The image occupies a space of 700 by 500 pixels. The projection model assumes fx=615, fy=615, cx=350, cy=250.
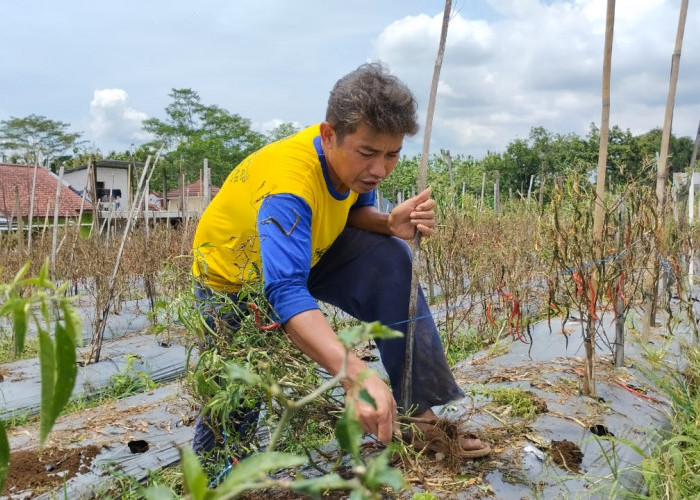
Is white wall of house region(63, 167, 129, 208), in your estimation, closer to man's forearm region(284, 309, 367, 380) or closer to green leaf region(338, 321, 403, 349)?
man's forearm region(284, 309, 367, 380)

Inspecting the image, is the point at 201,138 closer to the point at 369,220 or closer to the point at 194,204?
the point at 194,204

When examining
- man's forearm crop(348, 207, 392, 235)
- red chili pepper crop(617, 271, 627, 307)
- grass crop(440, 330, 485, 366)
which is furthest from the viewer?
grass crop(440, 330, 485, 366)

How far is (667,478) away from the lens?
2115mm

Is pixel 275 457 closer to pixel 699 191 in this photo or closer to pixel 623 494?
pixel 623 494

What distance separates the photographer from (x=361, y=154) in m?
1.79

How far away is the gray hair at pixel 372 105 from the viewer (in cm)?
171

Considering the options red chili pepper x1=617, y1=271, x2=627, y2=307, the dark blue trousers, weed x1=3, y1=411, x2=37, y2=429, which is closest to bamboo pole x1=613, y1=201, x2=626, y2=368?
red chili pepper x1=617, y1=271, x2=627, y2=307

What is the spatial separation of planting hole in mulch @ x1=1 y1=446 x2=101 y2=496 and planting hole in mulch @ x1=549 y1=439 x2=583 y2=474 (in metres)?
1.90

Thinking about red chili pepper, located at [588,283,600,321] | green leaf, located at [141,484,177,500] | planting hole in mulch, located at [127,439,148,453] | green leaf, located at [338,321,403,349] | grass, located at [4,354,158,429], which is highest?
green leaf, located at [338,321,403,349]

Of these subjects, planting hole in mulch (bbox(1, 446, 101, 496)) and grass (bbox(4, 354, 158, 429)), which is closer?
planting hole in mulch (bbox(1, 446, 101, 496))

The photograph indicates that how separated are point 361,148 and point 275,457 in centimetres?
137

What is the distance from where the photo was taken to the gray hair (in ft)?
5.62

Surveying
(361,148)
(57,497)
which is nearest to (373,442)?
(361,148)

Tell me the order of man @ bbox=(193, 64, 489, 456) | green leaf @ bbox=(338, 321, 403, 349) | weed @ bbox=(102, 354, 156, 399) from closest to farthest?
green leaf @ bbox=(338, 321, 403, 349) < man @ bbox=(193, 64, 489, 456) < weed @ bbox=(102, 354, 156, 399)
